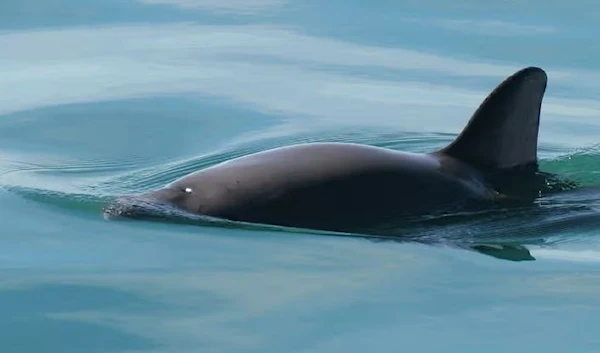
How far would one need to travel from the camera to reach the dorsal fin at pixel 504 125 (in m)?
7.78

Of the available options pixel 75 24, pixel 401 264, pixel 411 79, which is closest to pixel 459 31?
pixel 411 79

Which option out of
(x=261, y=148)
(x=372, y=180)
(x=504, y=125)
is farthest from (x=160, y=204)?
(x=261, y=148)

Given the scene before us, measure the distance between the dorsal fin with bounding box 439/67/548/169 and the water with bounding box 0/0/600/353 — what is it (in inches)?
18.3

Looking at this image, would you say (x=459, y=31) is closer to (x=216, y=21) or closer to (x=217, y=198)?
(x=216, y=21)

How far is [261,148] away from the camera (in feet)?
33.6

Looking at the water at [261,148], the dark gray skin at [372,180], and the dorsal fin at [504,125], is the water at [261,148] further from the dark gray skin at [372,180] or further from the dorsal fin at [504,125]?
the dorsal fin at [504,125]

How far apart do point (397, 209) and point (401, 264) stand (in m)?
0.61

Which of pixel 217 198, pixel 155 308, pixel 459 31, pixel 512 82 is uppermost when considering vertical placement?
pixel 459 31

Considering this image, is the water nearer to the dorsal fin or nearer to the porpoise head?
the porpoise head

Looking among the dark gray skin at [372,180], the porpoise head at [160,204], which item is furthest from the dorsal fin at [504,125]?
the porpoise head at [160,204]

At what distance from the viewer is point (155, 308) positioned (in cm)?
605

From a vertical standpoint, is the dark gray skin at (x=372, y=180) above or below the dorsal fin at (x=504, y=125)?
below

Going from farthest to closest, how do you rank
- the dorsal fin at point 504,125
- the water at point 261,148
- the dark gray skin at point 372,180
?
the dorsal fin at point 504,125 → the dark gray skin at point 372,180 → the water at point 261,148

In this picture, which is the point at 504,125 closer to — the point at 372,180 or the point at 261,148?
the point at 372,180
